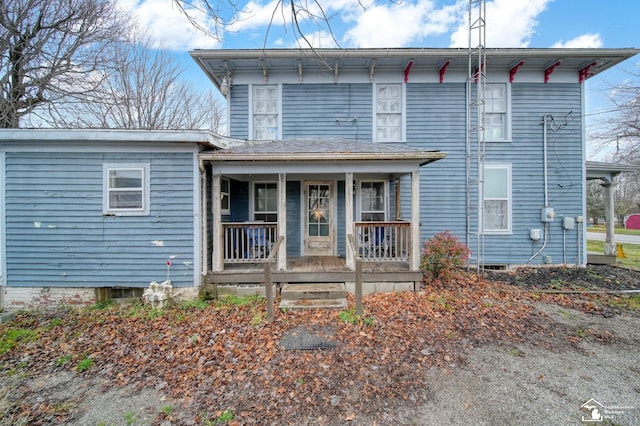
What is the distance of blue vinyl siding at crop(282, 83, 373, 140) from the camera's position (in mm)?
8195

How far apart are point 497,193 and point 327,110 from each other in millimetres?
5671

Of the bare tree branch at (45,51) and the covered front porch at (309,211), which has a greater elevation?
the bare tree branch at (45,51)

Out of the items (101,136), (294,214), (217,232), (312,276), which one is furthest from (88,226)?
(312,276)

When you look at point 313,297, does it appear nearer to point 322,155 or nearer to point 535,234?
point 322,155

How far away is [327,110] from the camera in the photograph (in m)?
8.21

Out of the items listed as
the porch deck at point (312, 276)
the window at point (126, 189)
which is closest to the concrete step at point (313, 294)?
the porch deck at point (312, 276)

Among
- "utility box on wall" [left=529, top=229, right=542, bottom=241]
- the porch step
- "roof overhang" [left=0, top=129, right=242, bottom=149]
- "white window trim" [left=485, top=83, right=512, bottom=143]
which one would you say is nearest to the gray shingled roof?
"roof overhang" [left=0, top=129, right=242, bottom=149]

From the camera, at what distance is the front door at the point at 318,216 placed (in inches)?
314

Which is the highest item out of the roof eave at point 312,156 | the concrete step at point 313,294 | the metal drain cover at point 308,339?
the roof eave at point 312,156

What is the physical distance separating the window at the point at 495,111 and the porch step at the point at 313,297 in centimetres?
672

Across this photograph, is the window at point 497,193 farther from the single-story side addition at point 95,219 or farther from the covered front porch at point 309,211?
the single-story side addition at point 95,219

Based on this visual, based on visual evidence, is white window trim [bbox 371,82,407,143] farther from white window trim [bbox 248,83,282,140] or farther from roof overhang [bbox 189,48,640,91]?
white window trim [bbox 248,83,282,140]

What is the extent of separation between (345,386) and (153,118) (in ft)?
54.4

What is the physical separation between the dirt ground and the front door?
433 centimetres
